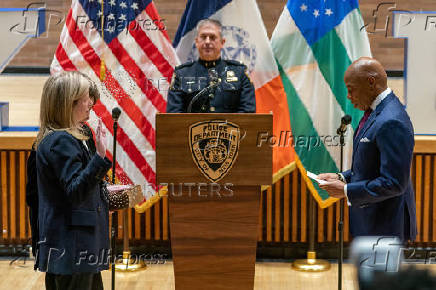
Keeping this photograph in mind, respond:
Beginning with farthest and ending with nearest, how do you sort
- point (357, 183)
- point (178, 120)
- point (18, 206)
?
point (18, 206), point (178, 120), point (357, 183)

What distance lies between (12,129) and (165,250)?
4.65 feet

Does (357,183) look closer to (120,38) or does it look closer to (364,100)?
(364,100)

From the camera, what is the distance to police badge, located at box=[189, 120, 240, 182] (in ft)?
8.91

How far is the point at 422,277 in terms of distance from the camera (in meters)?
0.80

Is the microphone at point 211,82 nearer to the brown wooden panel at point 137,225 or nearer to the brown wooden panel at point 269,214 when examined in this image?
the brown wooden panel at point 269,214

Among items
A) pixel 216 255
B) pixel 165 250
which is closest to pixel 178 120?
pixel 216 255

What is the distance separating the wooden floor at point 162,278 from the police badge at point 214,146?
1186mm

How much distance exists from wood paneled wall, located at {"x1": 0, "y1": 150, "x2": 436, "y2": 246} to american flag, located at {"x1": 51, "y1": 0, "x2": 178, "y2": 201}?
0.42 metres

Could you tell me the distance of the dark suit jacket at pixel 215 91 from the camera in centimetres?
352

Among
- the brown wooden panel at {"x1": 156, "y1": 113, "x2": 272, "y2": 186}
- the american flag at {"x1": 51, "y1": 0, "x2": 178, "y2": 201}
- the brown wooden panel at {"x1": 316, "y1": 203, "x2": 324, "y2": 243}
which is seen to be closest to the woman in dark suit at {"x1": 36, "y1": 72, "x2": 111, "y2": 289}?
the brown wooden panel at {"x1": 156, "y1": 113, "x2": 272, "y2": 186}

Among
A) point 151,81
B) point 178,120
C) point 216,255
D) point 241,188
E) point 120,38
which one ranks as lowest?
point 216,255

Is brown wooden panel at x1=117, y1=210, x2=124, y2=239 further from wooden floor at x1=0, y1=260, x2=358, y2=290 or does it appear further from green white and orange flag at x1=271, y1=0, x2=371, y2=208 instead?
green white and orange flag at x1=271, y1=0, x2=371, y2=208

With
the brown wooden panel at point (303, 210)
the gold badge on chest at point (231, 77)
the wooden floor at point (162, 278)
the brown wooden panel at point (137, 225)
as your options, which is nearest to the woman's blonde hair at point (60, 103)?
the gold badge on chest at point (231, 77)

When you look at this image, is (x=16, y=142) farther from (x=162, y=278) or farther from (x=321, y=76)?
(x=321, y=76)
